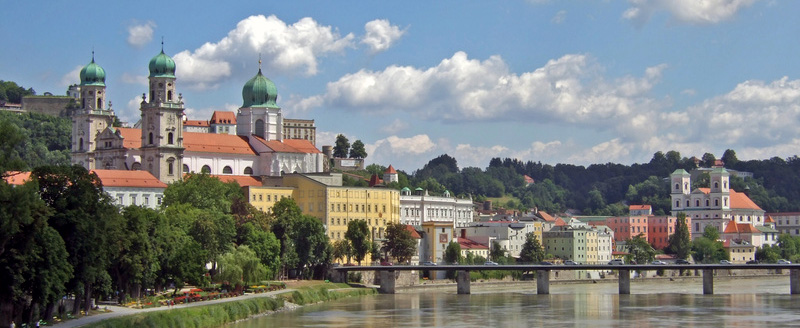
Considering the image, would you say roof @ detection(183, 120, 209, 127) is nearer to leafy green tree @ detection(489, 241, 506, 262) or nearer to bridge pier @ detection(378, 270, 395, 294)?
leafy green tree @ detection(489, 241, 506, 262)

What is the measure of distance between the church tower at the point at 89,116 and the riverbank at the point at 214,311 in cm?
4754

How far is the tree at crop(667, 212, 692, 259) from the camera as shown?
185250 mm

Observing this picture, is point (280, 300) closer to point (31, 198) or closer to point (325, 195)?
point (31, 198)

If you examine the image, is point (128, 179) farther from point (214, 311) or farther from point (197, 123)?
point (197, 123)

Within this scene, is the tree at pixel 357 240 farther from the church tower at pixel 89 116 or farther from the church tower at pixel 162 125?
the church tower at pixel 89 116

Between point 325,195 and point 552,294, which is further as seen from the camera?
point 325,195

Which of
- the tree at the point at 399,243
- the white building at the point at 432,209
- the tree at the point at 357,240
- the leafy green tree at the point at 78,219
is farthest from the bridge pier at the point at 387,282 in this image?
the leafy green tree at the point at 78,219

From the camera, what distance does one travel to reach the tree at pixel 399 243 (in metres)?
130

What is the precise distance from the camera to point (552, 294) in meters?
112

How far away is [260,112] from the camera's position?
15038 centimetres

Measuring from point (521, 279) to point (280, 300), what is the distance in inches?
2409

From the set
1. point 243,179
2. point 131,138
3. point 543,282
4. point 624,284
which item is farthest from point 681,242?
point 131,138

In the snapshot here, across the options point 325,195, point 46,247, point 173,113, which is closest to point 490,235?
point 325,195

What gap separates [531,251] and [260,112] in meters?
35.4
